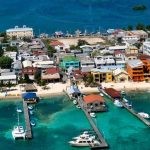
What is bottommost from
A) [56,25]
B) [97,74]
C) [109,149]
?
[109,149]

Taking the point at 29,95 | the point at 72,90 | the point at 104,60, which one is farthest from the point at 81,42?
the point at 29,95

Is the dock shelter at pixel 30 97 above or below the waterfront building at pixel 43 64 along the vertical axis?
below

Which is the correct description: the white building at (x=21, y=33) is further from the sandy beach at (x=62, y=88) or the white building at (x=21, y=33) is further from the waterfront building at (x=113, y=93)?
the waterfront building at (x=113, y=93)

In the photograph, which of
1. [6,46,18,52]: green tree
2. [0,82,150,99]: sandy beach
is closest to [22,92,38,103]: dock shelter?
[0,82,150,99]: sandy beach

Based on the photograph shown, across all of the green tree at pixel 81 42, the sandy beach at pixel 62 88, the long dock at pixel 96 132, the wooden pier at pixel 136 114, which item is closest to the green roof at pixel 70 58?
the sandy beach at pixel 62 88

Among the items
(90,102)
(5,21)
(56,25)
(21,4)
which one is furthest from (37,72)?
(21,4)

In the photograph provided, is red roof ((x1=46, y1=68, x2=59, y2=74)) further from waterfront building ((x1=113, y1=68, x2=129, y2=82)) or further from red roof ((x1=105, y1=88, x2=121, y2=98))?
red roof ((x1=105, y1=88, x2=121, y2=98))

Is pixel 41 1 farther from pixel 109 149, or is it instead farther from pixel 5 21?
pixel 109 149
